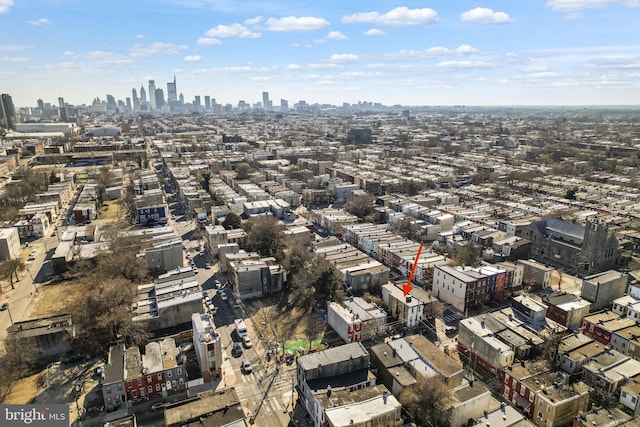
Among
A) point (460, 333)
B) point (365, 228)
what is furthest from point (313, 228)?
point (460, 333)

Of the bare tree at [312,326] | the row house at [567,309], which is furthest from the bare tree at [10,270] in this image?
the row house at [567,309]

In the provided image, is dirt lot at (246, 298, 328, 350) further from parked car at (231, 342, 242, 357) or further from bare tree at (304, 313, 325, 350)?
parked car at (231, 342, 242, 357)

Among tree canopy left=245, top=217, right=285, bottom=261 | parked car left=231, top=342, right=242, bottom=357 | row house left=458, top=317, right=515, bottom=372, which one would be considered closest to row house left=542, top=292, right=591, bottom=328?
row house left=458, top=317, right=515, bottom=372

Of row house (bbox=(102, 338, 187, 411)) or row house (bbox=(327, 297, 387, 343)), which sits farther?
row house (bbox=(327, 297, 387, 343))

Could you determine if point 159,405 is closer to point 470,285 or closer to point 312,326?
point 312,326

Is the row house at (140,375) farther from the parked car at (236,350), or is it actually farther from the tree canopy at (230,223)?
the tree canopy at (230,223)

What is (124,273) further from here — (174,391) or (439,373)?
(439,373)

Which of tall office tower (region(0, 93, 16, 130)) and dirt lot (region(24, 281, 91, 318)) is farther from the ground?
tall office tower (region(0, 93, 16, 130))

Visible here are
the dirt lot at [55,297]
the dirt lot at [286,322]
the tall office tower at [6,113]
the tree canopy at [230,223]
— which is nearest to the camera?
the dirt lot at [286,322]
